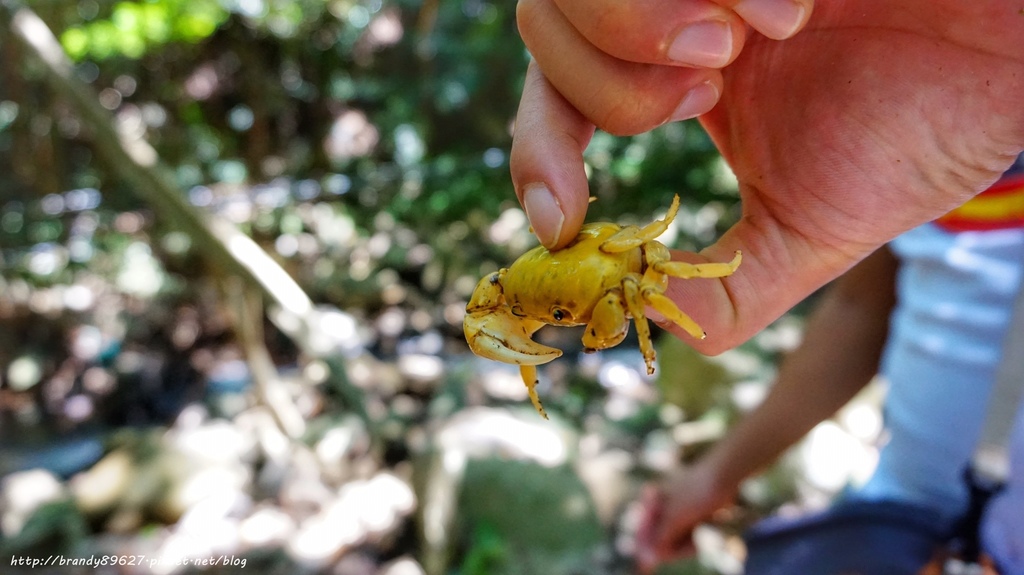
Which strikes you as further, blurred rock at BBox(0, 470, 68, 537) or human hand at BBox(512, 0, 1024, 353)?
blurred rock at BBox(0, 470, 68, 537)

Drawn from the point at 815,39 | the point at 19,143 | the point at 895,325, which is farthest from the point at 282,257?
the point at 815,39

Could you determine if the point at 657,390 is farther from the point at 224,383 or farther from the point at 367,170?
the point at 224,383

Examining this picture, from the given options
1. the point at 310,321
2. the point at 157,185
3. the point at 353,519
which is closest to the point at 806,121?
the point at 310,321

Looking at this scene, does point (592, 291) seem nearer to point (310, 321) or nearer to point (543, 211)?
point (543, 211)

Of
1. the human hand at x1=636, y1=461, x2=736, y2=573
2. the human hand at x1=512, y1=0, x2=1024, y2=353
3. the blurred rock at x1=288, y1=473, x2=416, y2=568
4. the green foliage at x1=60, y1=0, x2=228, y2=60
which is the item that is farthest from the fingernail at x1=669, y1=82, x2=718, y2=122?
the green foliage at x1=60, y1=0, x2=228, y2=60

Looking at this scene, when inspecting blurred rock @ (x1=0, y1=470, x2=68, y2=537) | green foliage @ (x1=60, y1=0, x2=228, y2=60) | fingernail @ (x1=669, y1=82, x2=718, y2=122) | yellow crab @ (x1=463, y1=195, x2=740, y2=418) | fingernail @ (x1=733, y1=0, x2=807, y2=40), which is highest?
fingernail @ (x1=733, y1=0, x2=807, y2=40)

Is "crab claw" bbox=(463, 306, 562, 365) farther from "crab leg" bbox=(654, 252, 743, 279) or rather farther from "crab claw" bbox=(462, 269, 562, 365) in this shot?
"crab leg" bbox=(654, 252, 743, 279)

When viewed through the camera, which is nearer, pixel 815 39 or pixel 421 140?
pixel 815 39
